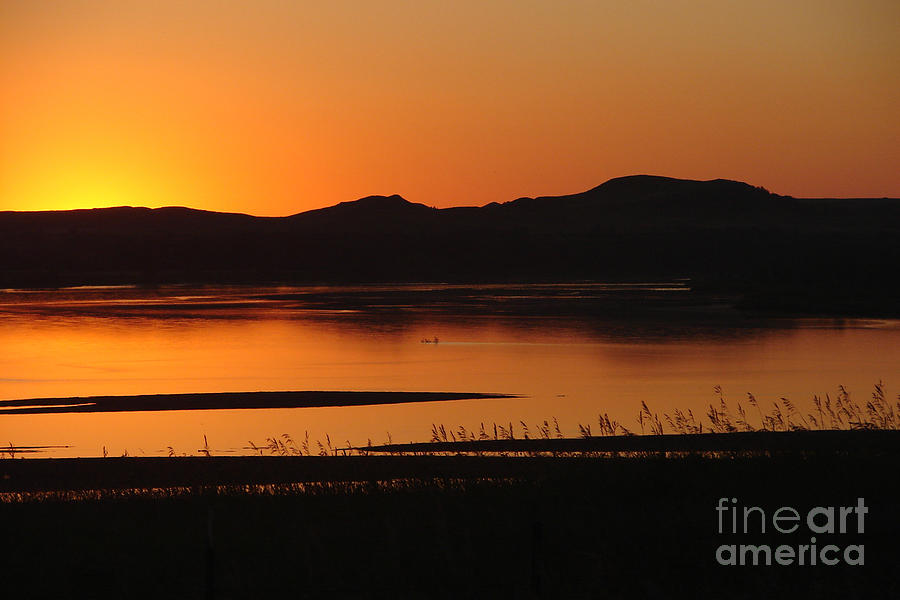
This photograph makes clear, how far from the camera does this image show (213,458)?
73.5 feet

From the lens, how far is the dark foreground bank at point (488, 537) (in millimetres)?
10008

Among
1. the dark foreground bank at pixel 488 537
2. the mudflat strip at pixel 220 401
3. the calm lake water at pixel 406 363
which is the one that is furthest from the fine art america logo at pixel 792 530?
the mudflat strip at pixel 220 401

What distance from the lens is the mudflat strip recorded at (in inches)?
1257

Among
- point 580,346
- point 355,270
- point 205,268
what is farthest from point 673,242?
point 580,346

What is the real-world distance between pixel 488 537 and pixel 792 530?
3.02m

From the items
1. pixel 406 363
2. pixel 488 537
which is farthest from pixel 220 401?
pixel 488 537

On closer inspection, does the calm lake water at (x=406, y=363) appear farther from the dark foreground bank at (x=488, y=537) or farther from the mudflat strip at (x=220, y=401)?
the dark foreground bank at (x=488, y=537)

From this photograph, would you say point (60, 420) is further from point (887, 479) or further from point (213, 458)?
point (887, 479)

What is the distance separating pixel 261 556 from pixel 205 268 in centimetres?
18726

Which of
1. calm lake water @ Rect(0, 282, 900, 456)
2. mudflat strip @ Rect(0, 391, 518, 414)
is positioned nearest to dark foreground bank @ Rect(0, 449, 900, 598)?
calm lake water @ Rect(0, 282, 900, 456)

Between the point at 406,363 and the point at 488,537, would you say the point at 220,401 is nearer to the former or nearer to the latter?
the point at 406,363

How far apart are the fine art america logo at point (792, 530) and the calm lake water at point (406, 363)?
47.9 ft

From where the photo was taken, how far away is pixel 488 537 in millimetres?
11680

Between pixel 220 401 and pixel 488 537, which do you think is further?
pixel 220 401
